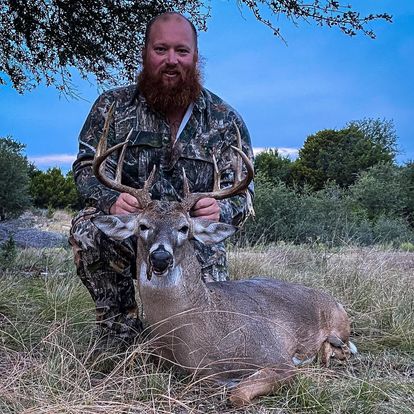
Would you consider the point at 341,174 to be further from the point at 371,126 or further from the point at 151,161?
the point at 151,161

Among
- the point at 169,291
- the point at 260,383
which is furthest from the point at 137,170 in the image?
the point at 260,383

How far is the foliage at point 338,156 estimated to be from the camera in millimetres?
31922

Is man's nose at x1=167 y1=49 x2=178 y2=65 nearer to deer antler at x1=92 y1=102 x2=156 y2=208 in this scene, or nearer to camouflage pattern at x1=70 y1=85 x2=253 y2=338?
camouflage pattern at x1=70 y1=85 x2=253 y2=338

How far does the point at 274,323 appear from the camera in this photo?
429 centimetres

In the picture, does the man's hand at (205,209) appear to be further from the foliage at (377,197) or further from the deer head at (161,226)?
the foliage at (377,197)

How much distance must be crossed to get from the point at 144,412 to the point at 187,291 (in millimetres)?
792

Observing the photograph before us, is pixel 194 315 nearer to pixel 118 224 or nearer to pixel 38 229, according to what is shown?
pixel 118 224

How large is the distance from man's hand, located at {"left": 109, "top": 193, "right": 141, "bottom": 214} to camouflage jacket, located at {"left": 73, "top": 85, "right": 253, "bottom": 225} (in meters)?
0.64

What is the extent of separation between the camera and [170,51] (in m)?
4.94

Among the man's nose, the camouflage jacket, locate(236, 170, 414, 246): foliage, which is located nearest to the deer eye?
the camouflage jacket

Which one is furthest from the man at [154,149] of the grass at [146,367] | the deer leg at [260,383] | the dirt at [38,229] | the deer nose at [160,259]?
the dirt at [38,229]

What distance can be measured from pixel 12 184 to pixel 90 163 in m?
16.9

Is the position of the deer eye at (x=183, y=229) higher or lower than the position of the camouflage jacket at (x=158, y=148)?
lower

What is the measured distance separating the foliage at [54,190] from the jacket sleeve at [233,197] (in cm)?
2510
